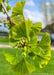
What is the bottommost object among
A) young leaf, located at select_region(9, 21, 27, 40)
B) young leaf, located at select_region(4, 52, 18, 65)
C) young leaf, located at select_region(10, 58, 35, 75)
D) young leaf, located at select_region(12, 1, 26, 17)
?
young leaf, located at select_region(10, 58, 35, 75)

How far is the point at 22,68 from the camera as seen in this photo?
91 mm

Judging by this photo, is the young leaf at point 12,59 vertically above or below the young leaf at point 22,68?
above

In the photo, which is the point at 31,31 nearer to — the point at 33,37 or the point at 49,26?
the point at 33,37

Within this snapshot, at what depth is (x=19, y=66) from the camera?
0.09 metres

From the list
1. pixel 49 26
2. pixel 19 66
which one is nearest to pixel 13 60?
pixel 19 66

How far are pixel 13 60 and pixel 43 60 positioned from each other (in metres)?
0.03

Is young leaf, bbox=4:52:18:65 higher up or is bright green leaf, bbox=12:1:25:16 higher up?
bright green leaf, bbox=12:1:25:16

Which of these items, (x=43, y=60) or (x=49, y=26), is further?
(x=49, y=26)

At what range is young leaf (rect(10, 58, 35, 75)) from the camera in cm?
9

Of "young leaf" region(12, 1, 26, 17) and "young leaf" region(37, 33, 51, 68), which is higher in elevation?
"young leaf" region(12, 1, 26, 17)

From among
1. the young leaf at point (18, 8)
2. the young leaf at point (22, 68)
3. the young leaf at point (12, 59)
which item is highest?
the young leaf at point (18, 8)

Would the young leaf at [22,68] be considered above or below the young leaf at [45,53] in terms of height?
below

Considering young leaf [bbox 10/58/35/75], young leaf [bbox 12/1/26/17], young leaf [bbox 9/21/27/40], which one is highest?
young leaf [bbox 12/1/26/17]

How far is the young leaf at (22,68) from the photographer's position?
0.09 meters
